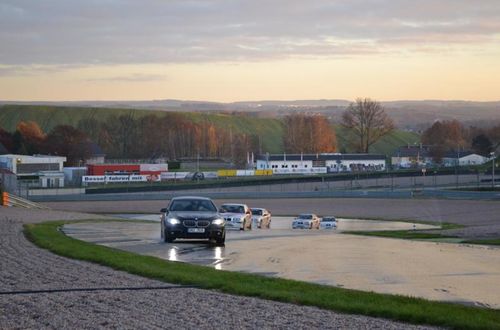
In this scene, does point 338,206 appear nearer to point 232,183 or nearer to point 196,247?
point 232,183

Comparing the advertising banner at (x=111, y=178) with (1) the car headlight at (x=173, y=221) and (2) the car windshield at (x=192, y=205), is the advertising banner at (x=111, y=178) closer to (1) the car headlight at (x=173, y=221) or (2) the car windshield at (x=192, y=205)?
(2) the car windshield at (x=192, y=205)

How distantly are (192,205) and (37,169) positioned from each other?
97.5 m

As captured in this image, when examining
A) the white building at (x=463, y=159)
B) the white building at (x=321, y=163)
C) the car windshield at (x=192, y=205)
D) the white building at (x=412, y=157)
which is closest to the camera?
the car windshield at (x=192, y=205)

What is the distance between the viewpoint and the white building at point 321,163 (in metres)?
142

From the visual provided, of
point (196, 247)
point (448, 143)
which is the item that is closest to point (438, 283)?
point (196, 247)

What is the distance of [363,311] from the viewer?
1189 centimetres

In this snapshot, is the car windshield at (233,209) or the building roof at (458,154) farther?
the building roof at (458,154)

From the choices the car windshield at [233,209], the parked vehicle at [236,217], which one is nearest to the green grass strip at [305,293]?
the parked vehicle at [236,217]

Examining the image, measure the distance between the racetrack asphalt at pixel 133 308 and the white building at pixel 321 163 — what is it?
12517 centimetres

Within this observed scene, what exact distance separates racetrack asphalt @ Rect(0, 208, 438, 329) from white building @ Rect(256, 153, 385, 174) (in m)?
125

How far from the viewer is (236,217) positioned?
37.0m

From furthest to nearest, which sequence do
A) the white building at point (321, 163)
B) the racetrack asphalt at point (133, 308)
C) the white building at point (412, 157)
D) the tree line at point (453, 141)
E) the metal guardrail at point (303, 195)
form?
the tree line at point (453, 141)
the white building at point (412, 157)
the white building at point (321, 163)
the metal guardrail at point (303, 195)
the racetrack asphalt at point (133, 308)

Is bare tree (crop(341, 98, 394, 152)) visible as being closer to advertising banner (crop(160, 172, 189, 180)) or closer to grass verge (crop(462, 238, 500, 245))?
advertising banner (crop(160, 172, 189, 180))

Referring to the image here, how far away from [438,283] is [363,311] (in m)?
4.39
